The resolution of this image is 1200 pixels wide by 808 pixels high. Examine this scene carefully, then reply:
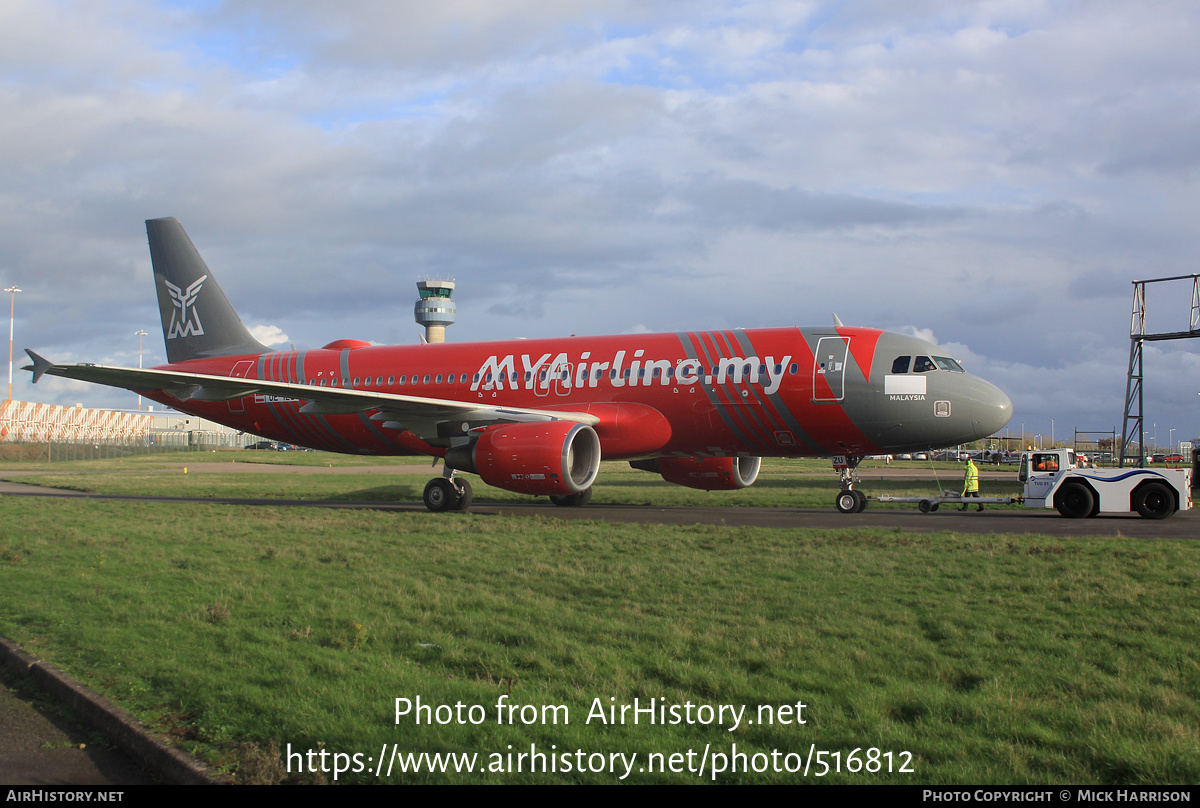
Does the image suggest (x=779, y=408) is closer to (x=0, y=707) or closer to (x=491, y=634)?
(x=491, y=634)

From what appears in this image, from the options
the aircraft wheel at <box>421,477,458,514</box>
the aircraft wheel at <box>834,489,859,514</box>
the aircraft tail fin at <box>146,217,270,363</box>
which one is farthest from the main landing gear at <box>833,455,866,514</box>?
the aircraft tail fin at <box>146,217,270,363</box>

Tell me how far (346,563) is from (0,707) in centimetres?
476

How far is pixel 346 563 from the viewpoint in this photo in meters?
10.0

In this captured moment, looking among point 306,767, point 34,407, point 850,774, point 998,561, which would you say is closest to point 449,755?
point 306,767

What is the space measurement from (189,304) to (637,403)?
14.8 m

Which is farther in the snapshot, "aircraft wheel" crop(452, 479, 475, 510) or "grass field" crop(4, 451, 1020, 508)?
"grass field" crop(4, 451, 1020, 508)

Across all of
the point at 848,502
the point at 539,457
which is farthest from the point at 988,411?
the point at 539,457

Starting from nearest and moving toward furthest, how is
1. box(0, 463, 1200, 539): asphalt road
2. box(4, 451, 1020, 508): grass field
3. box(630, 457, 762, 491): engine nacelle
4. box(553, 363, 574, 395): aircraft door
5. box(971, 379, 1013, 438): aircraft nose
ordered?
box(0, 463, 1200, 539): asphalt road → box(971, 379, 1013, 438): aircraft nose → box(553, 363, 574, 395): aircraft door → box(630, 457, 762, 491): engine nacelle → box(4, 451, 1020, 508): grass field

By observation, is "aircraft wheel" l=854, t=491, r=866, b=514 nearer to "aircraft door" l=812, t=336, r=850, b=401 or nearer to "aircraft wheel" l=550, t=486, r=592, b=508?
"aircraft door" l=812, t=336, r=850, b=401

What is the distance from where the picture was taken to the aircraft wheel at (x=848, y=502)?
710 inches

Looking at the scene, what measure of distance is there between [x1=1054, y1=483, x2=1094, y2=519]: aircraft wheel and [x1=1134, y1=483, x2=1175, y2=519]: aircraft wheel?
0.86 meters

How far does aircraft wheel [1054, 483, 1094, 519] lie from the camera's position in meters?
17.2

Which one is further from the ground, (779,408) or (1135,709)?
(779,408)

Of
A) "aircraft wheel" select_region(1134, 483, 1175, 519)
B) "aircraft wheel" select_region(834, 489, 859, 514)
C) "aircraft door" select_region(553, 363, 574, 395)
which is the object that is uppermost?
"aircraft door" select_region(553, 363, 574, 395)
